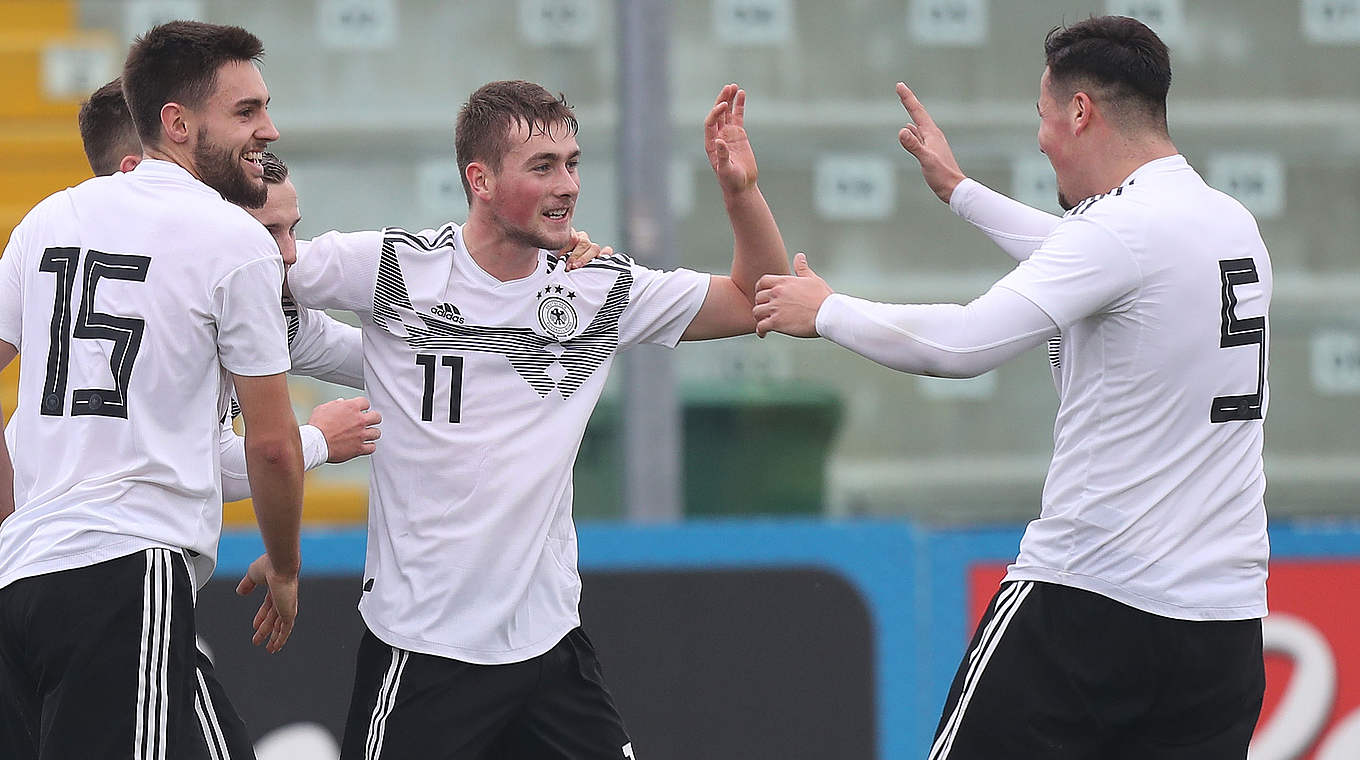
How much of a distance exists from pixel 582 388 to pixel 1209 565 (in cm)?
146

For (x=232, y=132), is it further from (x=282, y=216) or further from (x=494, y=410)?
(x=494, y=410)

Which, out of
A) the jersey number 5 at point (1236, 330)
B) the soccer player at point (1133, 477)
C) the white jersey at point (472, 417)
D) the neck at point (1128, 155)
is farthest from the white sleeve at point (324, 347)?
the jersey number 5 at point (1236, 330)

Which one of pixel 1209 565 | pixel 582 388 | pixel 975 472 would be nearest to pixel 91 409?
pixel 582 388

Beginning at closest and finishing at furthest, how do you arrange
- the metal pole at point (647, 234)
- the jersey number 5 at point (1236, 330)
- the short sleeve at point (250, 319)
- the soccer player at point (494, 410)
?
the short sleeve at point (250, 319) < the jersey number 5 at point (1236, 330) < the soccer player at point (494, 410) < the metal pole at point (647, 234)

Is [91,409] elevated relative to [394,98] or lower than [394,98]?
lower

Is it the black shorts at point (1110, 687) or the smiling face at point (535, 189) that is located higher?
the smiling face at point (535, 189)

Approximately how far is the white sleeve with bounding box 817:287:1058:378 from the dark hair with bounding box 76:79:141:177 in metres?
1.81

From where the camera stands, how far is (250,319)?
3369mm

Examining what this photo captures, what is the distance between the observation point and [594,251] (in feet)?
13.0

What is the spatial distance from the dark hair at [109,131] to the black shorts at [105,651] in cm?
121

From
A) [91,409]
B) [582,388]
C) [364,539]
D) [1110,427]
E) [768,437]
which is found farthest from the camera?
[768,437]

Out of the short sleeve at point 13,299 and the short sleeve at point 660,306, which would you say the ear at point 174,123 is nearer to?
the short sleeve at point 13,299

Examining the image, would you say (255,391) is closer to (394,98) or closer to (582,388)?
(582,388)

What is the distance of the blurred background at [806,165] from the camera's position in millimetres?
6605
